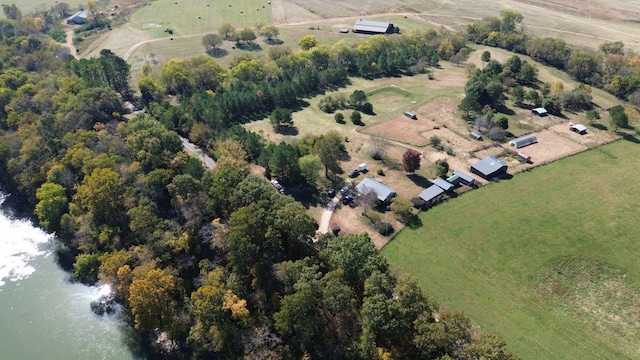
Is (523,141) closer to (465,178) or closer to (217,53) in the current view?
(465,178)

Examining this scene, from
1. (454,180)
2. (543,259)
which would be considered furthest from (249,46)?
(543,259)

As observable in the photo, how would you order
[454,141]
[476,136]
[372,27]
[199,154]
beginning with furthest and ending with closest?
[372,27] → [476,136] → [454,141] → [199,154]

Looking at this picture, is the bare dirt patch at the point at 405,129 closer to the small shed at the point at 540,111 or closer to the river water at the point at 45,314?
the small shed at the point at 540,111

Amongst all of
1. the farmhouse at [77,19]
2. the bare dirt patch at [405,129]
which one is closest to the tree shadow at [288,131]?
the bare dirt patch at [405,129]

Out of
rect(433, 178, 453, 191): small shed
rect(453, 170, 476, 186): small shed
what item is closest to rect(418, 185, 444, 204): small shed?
rect(433, 178, 453, 191): small shed

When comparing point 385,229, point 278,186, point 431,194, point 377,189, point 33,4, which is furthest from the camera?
point 33,4

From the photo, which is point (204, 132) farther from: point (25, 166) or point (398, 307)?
point (398, 307)
